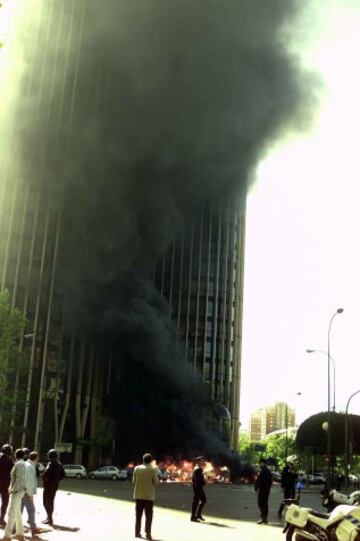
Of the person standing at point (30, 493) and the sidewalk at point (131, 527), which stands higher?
the person standing at point (30, 493)

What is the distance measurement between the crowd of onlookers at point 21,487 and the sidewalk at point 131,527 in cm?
48

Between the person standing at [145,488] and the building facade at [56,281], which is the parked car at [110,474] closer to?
the building facade at [56,281]

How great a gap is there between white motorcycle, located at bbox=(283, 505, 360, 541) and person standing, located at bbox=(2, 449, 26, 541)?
4.40 m

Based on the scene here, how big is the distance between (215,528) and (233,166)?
74.0 metres

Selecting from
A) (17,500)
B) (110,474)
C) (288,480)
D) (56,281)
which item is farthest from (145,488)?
(56,281)

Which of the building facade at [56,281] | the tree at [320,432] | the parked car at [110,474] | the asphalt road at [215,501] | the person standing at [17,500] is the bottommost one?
the parked car at [110,474]

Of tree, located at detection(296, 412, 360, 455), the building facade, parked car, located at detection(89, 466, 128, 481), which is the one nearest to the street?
parked car, located at detection(89, 466, 128, 481)

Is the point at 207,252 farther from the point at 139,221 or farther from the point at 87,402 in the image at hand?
the point at 87,402

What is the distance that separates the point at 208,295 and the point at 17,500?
308ft

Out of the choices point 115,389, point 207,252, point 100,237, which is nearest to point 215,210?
point 207,252

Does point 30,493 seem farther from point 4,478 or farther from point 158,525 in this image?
point 158,525

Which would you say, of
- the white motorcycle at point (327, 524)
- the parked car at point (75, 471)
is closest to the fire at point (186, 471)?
the parked car at point (75, 471)

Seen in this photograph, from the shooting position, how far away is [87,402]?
245ft

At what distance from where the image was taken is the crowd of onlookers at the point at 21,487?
10027 mm
